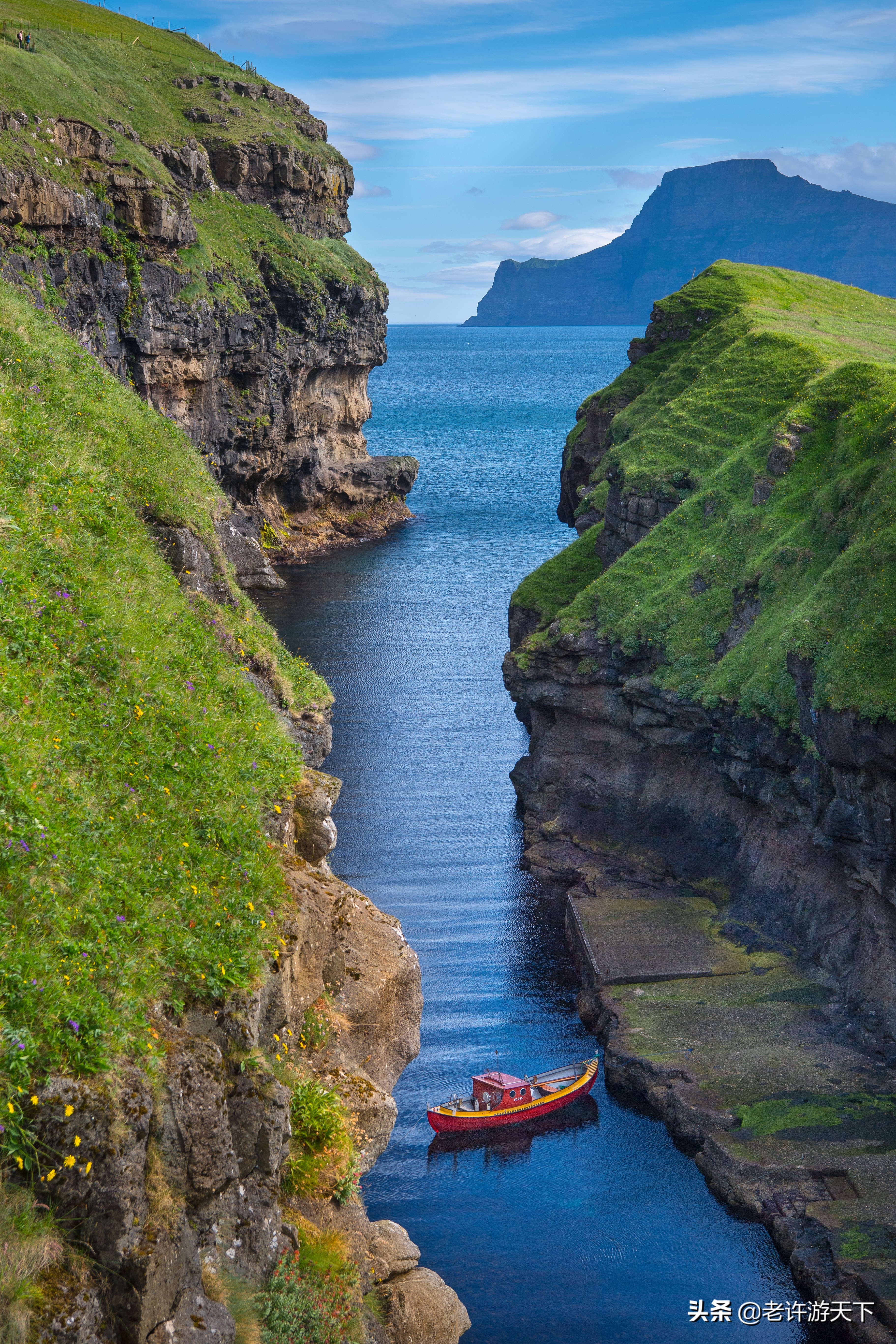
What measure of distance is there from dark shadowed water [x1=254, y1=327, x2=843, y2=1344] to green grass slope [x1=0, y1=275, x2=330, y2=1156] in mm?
23535

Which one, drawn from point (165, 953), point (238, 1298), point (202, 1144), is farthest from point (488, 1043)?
point (202, 1144)

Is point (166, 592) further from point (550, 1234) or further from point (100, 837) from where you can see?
point (550, 1234)

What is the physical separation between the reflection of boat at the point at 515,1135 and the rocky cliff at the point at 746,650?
11027 millimetres

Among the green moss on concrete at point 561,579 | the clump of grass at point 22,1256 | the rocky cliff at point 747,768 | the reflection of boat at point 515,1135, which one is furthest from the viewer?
the green moss on concrete at point 561,579

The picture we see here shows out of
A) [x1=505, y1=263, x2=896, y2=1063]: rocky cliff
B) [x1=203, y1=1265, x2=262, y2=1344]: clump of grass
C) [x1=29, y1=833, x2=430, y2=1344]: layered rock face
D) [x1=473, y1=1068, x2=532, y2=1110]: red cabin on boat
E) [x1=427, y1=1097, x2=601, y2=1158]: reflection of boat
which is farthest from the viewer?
[x1=505, y1=263, x2=896, y2=1063]: rocky cliff

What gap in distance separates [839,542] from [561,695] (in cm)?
2006

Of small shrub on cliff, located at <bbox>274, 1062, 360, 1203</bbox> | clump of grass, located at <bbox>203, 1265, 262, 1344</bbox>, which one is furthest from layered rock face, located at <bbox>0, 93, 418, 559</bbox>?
clump of grass, located at <bbox>203, 1265, 262, 1344</bbox>

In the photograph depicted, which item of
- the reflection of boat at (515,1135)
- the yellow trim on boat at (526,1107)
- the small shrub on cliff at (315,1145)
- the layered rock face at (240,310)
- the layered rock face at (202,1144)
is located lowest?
the reflection of boat at (515,1135)

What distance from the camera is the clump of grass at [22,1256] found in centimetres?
956

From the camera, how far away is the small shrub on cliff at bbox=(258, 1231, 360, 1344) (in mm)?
13211

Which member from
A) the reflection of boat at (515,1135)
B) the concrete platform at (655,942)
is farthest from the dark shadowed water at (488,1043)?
the concrete platform at (655,942)

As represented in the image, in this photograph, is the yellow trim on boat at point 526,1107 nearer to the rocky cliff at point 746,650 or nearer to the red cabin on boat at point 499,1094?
the red cabin on boat at point 499,1094

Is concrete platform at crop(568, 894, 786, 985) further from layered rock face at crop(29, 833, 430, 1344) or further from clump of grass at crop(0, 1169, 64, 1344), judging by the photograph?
clump of grass at crop(0, 1169, 64, 1344)

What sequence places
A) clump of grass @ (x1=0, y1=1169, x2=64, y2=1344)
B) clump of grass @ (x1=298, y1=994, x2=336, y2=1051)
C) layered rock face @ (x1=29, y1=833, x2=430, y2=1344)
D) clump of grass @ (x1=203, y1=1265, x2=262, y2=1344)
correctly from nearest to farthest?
clump of grass @ (x1=0, y1=1169, x2=64, y2=1344)
layered rock face @ (x1=29, y1=833, x2=430, y2=1344)
clump of grass @ (x1=203, y1=1265, x2=262, y2=1344)
clump of grass @ (x1=298, y1=994, x2=336, y2=1051)
